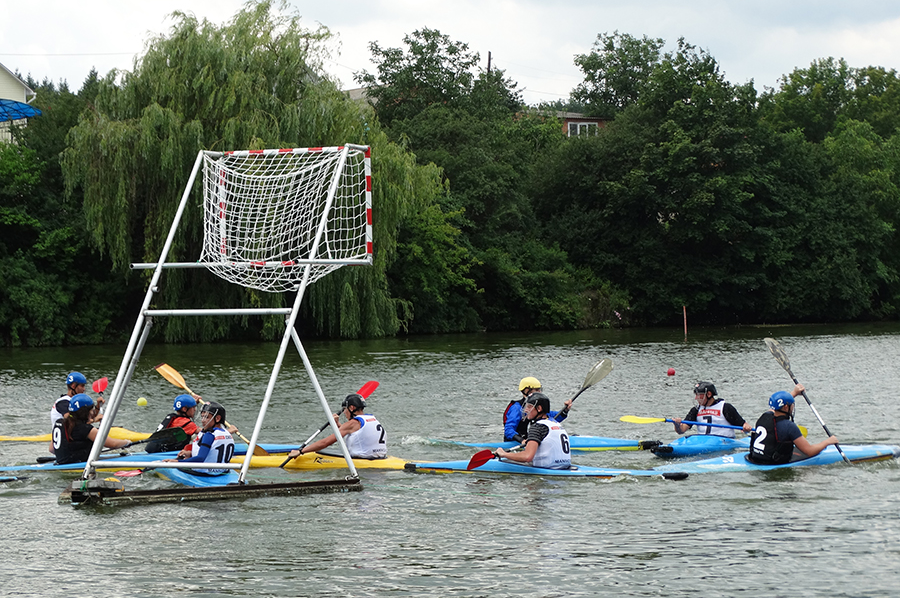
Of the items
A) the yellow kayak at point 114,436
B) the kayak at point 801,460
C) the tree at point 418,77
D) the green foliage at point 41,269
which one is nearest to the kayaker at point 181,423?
the yellow kayak at point 114,436

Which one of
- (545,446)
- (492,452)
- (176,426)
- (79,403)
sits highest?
(79,403)

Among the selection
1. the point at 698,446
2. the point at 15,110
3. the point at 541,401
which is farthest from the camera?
the point at 15,110

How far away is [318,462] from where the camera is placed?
13.5 m

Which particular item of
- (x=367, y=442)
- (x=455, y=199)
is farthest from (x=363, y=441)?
(x=455, y=199)

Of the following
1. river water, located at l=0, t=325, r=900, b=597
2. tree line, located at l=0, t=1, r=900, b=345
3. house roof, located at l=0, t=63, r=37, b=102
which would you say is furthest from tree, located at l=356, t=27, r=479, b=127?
river water, located at l=0, t=325, r=900, b=597

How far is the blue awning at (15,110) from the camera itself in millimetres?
37375

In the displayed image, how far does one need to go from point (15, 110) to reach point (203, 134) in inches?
484

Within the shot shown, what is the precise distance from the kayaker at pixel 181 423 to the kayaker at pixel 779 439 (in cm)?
745

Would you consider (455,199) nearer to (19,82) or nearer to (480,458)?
(19,82)

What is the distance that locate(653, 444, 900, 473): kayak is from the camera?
12938 millimetres

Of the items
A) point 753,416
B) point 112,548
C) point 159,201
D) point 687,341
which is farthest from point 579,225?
point 112,548

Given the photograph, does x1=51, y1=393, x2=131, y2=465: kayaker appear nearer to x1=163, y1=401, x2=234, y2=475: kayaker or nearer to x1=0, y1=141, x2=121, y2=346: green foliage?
x1=163, y1=401, x2=234, y2=475: kayaker

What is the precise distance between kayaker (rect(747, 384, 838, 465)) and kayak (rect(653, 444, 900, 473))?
101mm

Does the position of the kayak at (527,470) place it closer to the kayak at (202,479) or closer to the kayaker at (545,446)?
the kayaker at (545,446)
